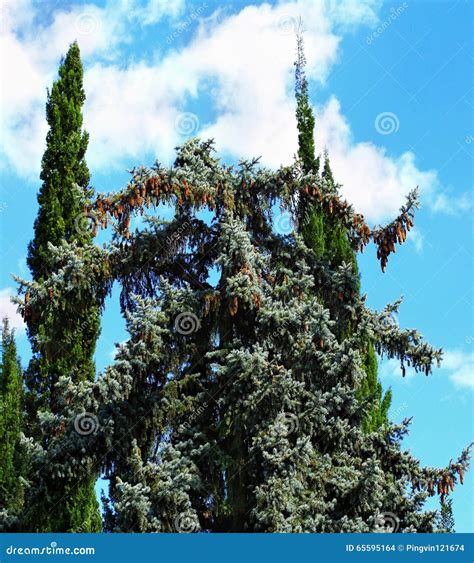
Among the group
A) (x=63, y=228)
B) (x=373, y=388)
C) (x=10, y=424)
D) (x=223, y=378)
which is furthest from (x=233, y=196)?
(x=10, y=424)

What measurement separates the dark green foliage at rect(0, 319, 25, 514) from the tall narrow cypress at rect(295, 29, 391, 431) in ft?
29.9

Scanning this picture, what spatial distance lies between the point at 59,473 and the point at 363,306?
5.37m

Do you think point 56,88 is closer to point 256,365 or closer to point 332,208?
point 332,208

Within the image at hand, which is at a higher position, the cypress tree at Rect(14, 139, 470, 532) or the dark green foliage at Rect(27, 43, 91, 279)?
the dark green foliage at Rect(27, 43, 91, 279)

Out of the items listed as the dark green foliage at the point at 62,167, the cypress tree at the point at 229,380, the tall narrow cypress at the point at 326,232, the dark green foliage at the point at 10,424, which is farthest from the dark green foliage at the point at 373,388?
the dark green foliage at the point at 10,424

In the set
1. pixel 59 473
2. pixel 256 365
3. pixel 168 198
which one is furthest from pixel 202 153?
pixel 59 473

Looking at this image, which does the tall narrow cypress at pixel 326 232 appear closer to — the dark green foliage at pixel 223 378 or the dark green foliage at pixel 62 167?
the dark green foliage at pixel 223 378

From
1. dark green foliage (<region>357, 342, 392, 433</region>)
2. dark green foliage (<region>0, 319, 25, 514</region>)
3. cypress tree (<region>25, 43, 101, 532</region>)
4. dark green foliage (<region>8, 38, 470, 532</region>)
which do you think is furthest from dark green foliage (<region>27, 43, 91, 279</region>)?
dark green foliage (<region>357, 342, 392, 433</region>)

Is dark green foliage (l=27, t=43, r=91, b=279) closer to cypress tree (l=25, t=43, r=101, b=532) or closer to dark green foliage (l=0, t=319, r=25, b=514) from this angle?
cypress tree (l=25, t=43, r=101, b=532)

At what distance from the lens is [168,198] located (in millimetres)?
11562

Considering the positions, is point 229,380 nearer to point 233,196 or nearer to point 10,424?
point 233,196

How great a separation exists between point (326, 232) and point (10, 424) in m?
10.6

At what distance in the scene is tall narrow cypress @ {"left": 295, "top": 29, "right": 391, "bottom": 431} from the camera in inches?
505

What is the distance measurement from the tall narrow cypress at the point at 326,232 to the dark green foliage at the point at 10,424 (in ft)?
29.9
